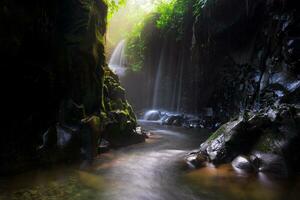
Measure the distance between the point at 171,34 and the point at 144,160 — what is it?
1122 centimetres

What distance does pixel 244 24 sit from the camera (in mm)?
10867

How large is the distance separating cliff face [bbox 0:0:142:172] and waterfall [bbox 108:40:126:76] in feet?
43.2

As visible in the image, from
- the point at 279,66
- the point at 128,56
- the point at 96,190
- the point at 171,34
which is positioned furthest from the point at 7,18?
the point at 128,56

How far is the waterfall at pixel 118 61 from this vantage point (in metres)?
19.5

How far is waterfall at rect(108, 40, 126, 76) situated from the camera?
19528mm

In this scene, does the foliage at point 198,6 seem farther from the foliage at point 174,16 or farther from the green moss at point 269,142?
the green moss at point 269,142

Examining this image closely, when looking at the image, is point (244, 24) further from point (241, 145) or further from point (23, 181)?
point (23, 181)

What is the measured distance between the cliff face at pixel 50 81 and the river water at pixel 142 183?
55 cm

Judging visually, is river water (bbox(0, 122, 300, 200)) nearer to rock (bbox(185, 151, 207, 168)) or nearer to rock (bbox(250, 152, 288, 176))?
rock (bbox(185, 151, 207, 168))

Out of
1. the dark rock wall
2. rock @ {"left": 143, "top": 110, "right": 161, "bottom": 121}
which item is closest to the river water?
the dark rock wall

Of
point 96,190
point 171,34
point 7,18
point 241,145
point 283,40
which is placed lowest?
point 96,190

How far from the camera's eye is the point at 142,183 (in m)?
4.45

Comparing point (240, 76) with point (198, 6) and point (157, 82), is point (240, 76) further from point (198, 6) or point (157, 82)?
point (157, 82)

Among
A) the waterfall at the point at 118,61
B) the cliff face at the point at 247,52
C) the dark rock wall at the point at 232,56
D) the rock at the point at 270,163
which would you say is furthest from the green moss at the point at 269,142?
the waterfall at the point at 118,61
